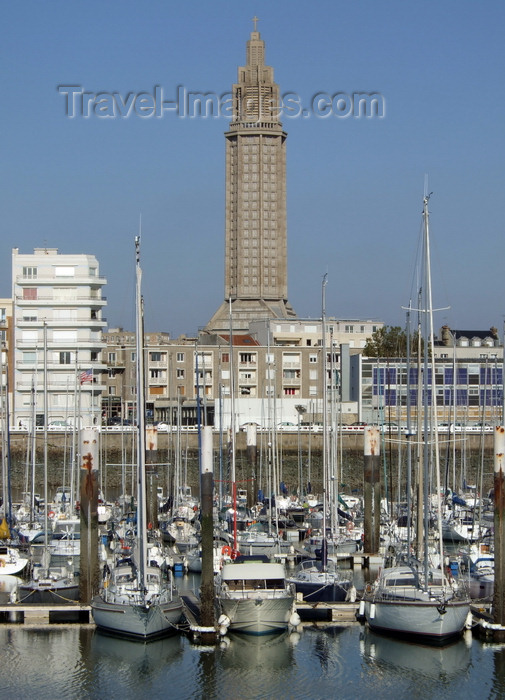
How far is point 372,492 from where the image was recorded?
52406 millimetres

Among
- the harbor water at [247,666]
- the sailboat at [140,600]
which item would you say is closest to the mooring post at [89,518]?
the sailboat at [140,600]

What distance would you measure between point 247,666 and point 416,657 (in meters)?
5.23

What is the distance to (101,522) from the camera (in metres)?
62.3

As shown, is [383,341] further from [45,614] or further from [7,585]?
[45,614]

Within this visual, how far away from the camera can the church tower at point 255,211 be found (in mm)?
162875

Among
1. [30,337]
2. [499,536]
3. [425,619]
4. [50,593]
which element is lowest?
[425,619]

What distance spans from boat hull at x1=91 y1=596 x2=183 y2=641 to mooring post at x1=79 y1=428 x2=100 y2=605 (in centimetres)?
237

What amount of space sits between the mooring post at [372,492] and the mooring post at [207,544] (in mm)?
14612

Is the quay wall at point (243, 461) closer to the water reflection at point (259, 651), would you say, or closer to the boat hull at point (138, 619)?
the water reflection at point (259, 651)

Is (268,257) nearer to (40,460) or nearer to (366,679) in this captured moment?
(40,460)

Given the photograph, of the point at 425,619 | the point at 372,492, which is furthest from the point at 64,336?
the point at 425,619

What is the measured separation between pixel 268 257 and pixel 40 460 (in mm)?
86005

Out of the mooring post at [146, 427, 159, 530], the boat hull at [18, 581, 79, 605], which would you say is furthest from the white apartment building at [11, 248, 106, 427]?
the boat hull at [18, 581, 79, 605]

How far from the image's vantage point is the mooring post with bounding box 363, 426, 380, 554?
51562 mm
